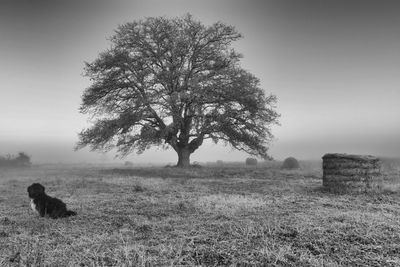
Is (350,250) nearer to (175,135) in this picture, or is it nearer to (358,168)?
(358,168)

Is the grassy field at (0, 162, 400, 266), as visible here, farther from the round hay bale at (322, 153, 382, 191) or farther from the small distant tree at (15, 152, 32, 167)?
the small distant tree at (15, 152, 32, 167)

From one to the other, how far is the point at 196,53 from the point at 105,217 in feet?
59.5

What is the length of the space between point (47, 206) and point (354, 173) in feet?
28.0

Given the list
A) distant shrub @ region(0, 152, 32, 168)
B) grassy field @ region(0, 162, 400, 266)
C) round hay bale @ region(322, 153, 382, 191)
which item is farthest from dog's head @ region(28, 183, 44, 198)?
distant shrub @ region(0, 152, 32, 168)

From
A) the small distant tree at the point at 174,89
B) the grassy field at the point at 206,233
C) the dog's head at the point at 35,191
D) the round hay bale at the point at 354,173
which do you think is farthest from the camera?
the small distant tree at the point at 174,89

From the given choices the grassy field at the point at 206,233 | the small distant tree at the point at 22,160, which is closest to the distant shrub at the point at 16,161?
the small distant tree at the point at 22,160

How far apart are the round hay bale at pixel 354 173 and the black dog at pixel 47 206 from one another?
770 centimetres

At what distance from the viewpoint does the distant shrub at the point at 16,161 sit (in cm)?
3331

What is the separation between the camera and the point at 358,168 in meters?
10.3

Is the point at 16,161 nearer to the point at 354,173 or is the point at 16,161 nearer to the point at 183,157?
the point at 183,157

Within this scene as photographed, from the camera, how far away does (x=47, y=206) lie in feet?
22.3

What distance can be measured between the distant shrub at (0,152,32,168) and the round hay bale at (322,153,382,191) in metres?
31.2

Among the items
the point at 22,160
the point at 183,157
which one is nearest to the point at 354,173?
the point at 183,157

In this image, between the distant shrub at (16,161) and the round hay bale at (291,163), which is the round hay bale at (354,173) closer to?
the round hay bale at (291,163)
